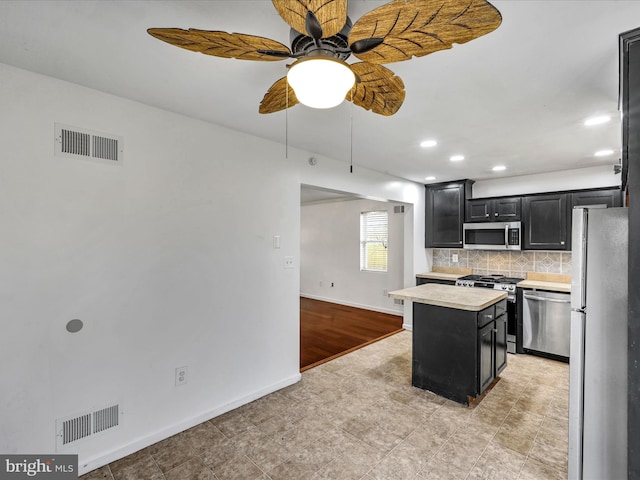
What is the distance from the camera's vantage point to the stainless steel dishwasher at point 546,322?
3793 mm

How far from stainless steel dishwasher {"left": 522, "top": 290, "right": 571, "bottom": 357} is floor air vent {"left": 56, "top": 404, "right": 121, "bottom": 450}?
4.44 meters

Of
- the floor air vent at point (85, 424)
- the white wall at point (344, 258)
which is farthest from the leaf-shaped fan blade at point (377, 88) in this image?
the white wall at point (344, 258)

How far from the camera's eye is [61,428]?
6.25 feet

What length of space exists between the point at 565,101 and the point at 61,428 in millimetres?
3840

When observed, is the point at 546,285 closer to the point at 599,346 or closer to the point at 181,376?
the point at 599,346

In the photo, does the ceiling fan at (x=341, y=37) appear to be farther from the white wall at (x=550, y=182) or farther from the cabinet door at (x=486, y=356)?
the white wall at (x=550, y=182)

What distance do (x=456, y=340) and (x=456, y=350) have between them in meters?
0.09

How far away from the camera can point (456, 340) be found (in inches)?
111

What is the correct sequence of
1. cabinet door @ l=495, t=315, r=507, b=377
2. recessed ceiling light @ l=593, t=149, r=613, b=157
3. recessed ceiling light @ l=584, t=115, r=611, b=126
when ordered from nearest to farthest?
recessed ceiling light @ l=584, t=115, r=611, b=126
cabinet door @ l=495, t=315, r=507, b=377
recessed ceiling light @ l=593, t=149, r=613, b=157

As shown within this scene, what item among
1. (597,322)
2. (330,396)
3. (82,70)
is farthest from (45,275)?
(597,322)

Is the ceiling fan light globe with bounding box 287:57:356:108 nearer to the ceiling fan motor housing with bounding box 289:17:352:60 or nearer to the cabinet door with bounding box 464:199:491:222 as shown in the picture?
the ceiling fan motor housing with bounding box 289:17:352:60

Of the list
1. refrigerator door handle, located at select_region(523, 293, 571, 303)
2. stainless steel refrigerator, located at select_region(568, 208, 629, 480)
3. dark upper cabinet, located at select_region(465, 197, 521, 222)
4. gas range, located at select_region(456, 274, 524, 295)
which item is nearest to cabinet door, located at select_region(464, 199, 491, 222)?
dark upper cabinet, located at select_region(465, 197, 521, 222)

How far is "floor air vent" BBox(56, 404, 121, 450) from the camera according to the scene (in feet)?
6.26

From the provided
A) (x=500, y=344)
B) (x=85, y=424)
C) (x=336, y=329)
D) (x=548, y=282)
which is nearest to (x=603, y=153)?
(x=548, y=282)
